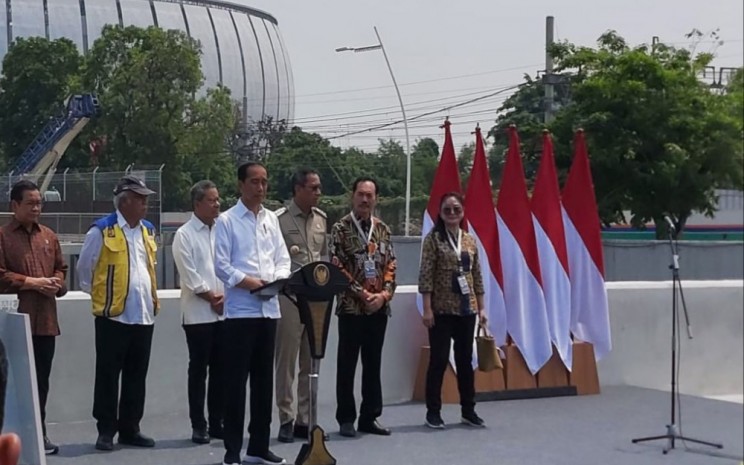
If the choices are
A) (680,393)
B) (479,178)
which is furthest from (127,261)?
(680,393)

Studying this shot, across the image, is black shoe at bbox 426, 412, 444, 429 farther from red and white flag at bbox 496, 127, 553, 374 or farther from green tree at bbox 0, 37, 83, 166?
green tree at bbox 0, 37, 83, 166

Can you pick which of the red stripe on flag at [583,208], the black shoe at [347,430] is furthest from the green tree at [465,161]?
the black shoe at [347,430]

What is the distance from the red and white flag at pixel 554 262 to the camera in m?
7.90

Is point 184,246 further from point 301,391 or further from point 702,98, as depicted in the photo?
point 702,98

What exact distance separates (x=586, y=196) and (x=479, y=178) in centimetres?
77

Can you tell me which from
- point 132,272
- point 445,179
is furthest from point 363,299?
point 445,179

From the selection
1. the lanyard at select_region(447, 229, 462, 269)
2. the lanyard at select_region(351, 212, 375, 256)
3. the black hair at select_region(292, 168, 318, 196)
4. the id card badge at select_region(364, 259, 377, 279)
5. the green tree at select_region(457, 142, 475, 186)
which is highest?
the green tree at select_region(457, 142, 475, 186)

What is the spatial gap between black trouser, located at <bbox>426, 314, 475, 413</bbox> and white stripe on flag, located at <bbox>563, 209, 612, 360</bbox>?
1424 millimetres

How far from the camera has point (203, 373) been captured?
6.38 metres

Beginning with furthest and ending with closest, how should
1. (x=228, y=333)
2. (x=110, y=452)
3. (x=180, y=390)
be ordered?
(x=180, y=390), (x=110, y=452), (x=228, y=333)

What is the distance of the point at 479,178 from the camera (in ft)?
25.7

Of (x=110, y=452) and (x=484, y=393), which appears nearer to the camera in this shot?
(x=110, y=452)

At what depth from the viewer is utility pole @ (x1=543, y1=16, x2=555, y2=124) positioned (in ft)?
16.4

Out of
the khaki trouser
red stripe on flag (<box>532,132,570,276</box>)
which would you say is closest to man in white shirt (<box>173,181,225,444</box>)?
the khaki trouser
